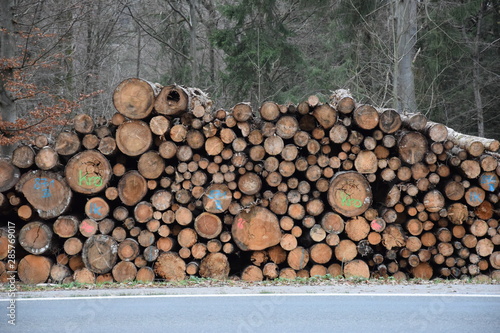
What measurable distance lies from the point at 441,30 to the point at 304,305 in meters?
14.1

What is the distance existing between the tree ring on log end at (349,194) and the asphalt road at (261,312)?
194 cm

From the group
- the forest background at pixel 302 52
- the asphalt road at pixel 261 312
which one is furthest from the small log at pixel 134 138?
the forest background at pixel 302 52

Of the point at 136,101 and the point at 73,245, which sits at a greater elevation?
the point at 136,101

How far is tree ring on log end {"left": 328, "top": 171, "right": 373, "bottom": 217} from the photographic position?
862 cm

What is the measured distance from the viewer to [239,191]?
28.5 ft

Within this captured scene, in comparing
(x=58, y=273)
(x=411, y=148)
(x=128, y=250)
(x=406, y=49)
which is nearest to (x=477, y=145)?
(x=411, y=148)

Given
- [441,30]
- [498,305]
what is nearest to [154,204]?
[498,305]

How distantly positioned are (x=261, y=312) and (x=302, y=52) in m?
16.5

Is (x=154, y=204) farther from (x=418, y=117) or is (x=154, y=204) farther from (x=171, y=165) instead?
(x=418, y=117)

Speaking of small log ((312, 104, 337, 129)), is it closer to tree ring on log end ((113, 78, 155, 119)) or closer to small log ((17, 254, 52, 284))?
tree ring on log end ((113, 78, 155, 119))

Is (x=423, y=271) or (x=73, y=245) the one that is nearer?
(x=73, y=245)

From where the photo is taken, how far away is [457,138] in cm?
915

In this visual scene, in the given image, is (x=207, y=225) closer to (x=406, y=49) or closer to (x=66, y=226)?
(x=66, y=226)

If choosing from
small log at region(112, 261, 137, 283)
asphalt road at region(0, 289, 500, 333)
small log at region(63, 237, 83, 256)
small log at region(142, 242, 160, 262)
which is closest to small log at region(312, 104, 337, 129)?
asphalt road at region(0, 289, 500, 333)
